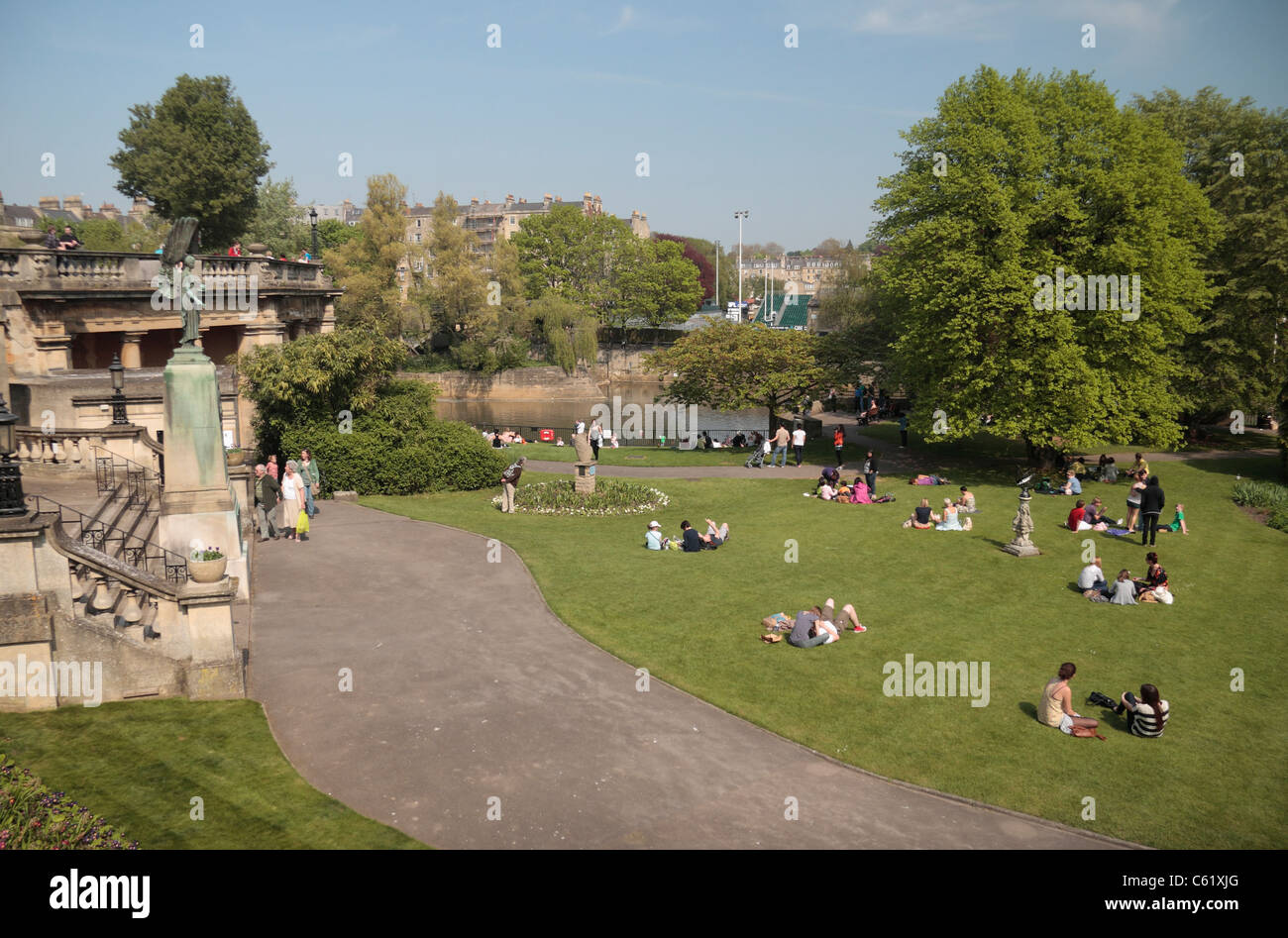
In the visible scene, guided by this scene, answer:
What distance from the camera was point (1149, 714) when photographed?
12.9 m

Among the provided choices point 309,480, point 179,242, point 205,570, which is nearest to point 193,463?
point 205,570

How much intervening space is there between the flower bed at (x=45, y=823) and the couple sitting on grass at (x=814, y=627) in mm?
10598

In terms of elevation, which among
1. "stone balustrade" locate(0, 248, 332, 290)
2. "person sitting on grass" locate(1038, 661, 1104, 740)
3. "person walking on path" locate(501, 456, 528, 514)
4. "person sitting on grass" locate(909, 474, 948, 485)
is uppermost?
"stone balustrade" locate(0, 248, 332, 290)

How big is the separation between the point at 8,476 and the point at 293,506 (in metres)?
10.5

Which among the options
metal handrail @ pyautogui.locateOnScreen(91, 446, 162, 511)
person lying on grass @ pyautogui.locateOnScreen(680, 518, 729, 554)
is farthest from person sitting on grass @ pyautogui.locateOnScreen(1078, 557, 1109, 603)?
metal handrail @ pyautogui.locateOnScreen(91, 446, 162, 511)

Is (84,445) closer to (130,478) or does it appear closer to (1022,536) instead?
(130,478)

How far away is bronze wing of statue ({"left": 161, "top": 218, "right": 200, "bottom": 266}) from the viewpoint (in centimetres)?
1328

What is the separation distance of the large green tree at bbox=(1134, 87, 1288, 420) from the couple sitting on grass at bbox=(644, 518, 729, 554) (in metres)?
23.7

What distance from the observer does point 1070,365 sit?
92.7 ft

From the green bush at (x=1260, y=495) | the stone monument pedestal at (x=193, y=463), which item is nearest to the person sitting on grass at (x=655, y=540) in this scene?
the stone monument pedestal at (x=193, y=463)

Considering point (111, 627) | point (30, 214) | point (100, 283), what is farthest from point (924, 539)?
point (30, 214)

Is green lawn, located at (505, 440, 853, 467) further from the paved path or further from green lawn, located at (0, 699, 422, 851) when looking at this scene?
green lawn, located at (0, 699, 422, 851)

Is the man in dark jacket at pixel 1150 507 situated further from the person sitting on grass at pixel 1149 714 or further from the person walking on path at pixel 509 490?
the person walking on path at pixel 509 490

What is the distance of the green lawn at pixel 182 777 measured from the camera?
927 cm
